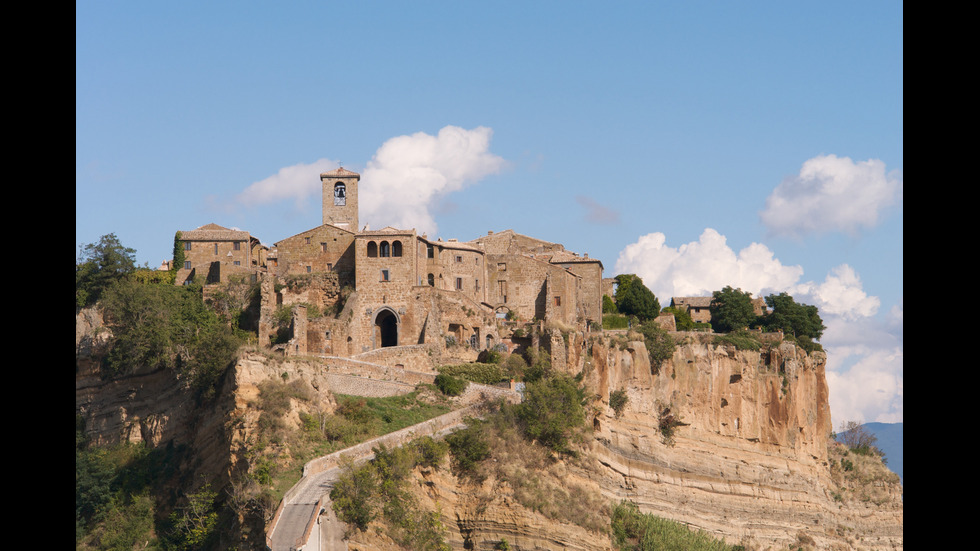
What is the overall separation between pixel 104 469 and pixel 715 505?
34.6 metres

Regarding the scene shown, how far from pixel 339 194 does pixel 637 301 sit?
21.3 m

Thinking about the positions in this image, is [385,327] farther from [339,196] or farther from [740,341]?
[740,341]

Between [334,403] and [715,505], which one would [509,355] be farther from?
[715,505]

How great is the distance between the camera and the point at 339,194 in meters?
62.8

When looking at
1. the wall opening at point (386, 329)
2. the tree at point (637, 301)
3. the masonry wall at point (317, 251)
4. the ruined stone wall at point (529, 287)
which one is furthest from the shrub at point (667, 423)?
the masonry wall at point (317, 251)

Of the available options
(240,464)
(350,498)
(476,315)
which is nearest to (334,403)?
(240,464)

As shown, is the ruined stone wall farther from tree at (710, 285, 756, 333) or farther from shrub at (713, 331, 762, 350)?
tree at (710, 285, 756, 333)

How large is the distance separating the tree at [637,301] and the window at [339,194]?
66.5 feet

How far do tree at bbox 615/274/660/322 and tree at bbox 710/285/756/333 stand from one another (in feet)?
22.1

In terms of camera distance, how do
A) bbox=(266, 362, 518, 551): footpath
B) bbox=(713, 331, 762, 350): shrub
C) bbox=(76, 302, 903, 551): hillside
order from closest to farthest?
1. bbox=(266, 362, 518, 551): footpath
2. bbox=(76, 302, 903, 551): hillside
3. bbox=(713, 331, 762, 350): shrub

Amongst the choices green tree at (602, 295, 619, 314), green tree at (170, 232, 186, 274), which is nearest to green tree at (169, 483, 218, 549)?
green tree at (170, 232, 186, 274)

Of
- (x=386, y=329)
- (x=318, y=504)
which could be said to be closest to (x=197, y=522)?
(x=318, y=504)

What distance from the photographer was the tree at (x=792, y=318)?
74812 mm

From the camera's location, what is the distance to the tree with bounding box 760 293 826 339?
74.8 m
